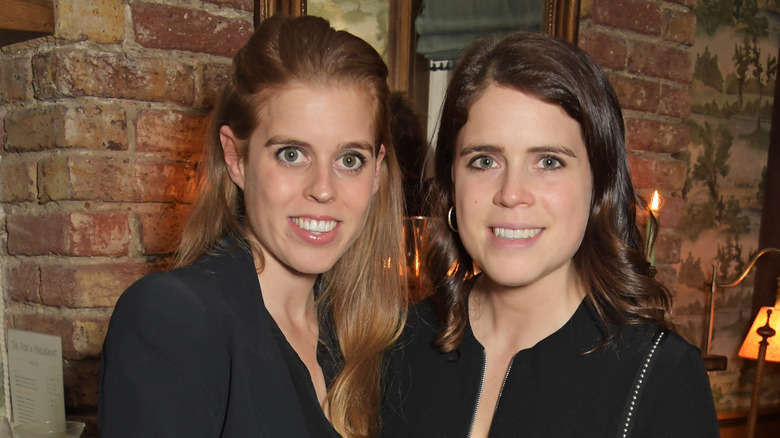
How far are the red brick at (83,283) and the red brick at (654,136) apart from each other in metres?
1.70

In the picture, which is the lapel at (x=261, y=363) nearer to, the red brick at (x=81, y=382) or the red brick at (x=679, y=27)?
the red brick at (x=81, y=382)

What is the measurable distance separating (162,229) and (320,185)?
0.57 m

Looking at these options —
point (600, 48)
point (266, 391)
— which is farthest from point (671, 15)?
point (266, 391)

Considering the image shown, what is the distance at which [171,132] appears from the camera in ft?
5.82

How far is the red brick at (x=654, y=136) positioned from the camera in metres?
2.58

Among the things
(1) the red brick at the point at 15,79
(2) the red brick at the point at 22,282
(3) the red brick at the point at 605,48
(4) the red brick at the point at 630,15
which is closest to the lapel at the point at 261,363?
(2) the red brick at the point at 22,282

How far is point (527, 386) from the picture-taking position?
141 centimetres

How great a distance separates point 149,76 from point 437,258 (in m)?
0.77

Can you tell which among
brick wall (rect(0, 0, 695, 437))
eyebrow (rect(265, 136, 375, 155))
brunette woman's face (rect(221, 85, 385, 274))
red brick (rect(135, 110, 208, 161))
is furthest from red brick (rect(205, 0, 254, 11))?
eyebrow (rect(265, 136, 375, 155))

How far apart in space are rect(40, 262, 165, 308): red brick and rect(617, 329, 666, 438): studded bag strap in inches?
43.5

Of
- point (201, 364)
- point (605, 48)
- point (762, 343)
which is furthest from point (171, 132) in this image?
point (762, 343)

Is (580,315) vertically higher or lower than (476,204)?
lower

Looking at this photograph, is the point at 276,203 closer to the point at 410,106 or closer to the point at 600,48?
the point at 410,106

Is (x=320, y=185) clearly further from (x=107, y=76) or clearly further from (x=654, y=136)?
(x=654, y=136)
